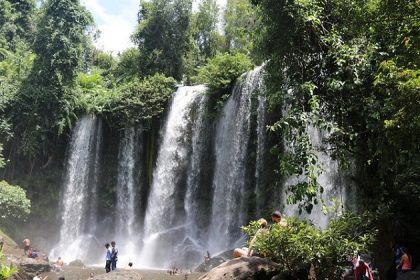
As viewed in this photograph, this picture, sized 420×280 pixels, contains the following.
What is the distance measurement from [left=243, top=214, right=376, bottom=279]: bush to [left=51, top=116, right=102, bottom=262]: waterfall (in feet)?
58.3

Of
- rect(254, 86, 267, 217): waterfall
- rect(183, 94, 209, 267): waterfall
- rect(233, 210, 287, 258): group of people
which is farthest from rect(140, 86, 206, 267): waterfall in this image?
rect(233, 210, 287, 258): group of people

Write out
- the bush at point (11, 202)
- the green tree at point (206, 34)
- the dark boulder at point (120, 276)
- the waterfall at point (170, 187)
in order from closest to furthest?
the dark boulder at point (120, 276), the bush at point (11, 202), the waterfall at point (170, 187), the green tree at point (206, 34)

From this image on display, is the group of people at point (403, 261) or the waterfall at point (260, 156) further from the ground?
the waterfall at point (260, 156)

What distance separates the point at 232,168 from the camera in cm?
2039

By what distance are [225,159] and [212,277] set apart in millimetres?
14685

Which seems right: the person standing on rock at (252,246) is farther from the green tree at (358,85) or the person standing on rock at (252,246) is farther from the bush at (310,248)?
the green tree at (358,85)

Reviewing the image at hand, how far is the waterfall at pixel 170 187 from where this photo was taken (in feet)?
69.4

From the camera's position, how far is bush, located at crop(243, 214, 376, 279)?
6.46 meters

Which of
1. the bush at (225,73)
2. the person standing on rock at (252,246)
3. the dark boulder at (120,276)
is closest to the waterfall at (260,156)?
the bush at (225,73)

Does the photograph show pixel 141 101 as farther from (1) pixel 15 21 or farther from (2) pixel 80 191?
(1) pixel 15 21

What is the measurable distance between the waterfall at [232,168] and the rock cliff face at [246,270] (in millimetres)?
12676

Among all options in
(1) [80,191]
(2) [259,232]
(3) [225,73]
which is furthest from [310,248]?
(1) [80,191]

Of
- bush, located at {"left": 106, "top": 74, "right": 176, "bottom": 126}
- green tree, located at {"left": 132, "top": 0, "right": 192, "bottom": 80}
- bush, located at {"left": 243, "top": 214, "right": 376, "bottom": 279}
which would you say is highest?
green tree, located at {"left": 132, "top": 0, "right": 192, "bottom": 80}

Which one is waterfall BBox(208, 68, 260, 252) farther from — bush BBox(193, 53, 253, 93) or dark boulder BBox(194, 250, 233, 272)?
dark boulder BBox(194, 250, 233, 272)
